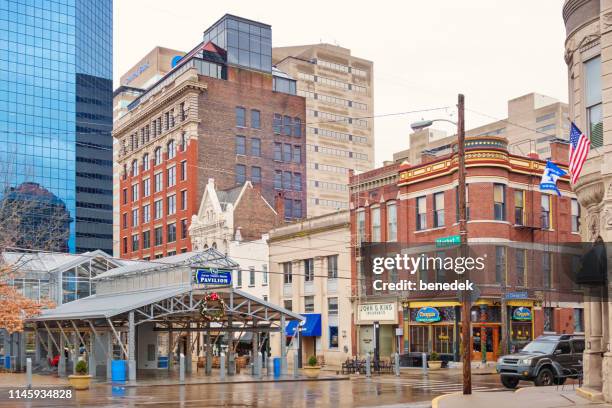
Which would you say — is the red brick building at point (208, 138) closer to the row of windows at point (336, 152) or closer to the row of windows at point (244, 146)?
the row of windows at point (244, 146)

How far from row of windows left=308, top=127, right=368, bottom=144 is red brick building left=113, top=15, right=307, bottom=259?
31.0 meters

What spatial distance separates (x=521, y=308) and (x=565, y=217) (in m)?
7.59

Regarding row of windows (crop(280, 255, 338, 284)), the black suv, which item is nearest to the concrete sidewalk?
the black suv

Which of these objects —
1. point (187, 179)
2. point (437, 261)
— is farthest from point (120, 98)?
point (437, 261)

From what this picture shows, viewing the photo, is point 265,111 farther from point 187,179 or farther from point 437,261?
point 437,261

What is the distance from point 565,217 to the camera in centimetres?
5403

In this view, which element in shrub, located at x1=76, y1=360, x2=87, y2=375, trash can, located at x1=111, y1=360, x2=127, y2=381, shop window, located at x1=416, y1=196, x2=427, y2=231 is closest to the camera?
shrub, located at x1=76, y1=360, x2=87, y2=375

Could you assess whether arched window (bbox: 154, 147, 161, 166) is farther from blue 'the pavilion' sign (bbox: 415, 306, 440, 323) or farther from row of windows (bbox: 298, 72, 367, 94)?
blue 'the pavilion' sign (bbox: 415, 306, 440, 323)

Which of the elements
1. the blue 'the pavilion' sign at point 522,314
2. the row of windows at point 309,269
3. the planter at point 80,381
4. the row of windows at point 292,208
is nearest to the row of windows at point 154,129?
the row of windows at point 292,208

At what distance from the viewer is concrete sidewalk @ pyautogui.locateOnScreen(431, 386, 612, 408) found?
23.1 m

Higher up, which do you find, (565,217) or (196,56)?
(196,56)

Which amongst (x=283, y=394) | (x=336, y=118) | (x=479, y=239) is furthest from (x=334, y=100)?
(x=283, y=394)

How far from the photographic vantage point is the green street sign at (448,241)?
5006cm

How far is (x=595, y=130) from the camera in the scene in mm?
24453
